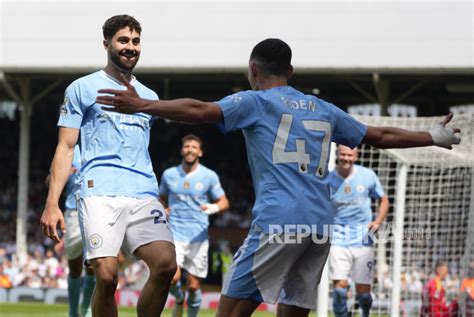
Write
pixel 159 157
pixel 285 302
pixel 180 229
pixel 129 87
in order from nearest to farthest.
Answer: pixel 129 87
pixel 285 302
pixel 180 229
pixel 159 157

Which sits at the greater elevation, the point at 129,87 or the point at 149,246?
the point at 129,87

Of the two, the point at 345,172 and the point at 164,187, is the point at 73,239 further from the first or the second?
the point at 345,172

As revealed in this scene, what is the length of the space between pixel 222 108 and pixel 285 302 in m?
1.29

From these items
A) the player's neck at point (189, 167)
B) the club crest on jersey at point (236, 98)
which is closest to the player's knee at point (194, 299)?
the player's neck at point (189, 167)

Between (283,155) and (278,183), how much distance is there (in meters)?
0.17

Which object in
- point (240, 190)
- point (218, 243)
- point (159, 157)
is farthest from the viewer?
point (159, 157)

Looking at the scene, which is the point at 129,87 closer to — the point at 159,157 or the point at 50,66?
the point at 50,66

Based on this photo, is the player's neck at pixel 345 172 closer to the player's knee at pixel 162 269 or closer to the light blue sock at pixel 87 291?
the light blue sock at pixel 87 291

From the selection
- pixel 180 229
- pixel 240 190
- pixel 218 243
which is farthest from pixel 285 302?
pixel 240 190

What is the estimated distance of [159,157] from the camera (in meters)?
34.1

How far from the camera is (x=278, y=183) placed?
587 centimetres

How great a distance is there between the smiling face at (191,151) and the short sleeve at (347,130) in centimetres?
651

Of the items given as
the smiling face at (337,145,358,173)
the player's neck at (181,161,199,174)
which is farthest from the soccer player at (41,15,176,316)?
the player's neck at (181,161,199,174)

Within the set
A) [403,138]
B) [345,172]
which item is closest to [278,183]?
[403,138]
